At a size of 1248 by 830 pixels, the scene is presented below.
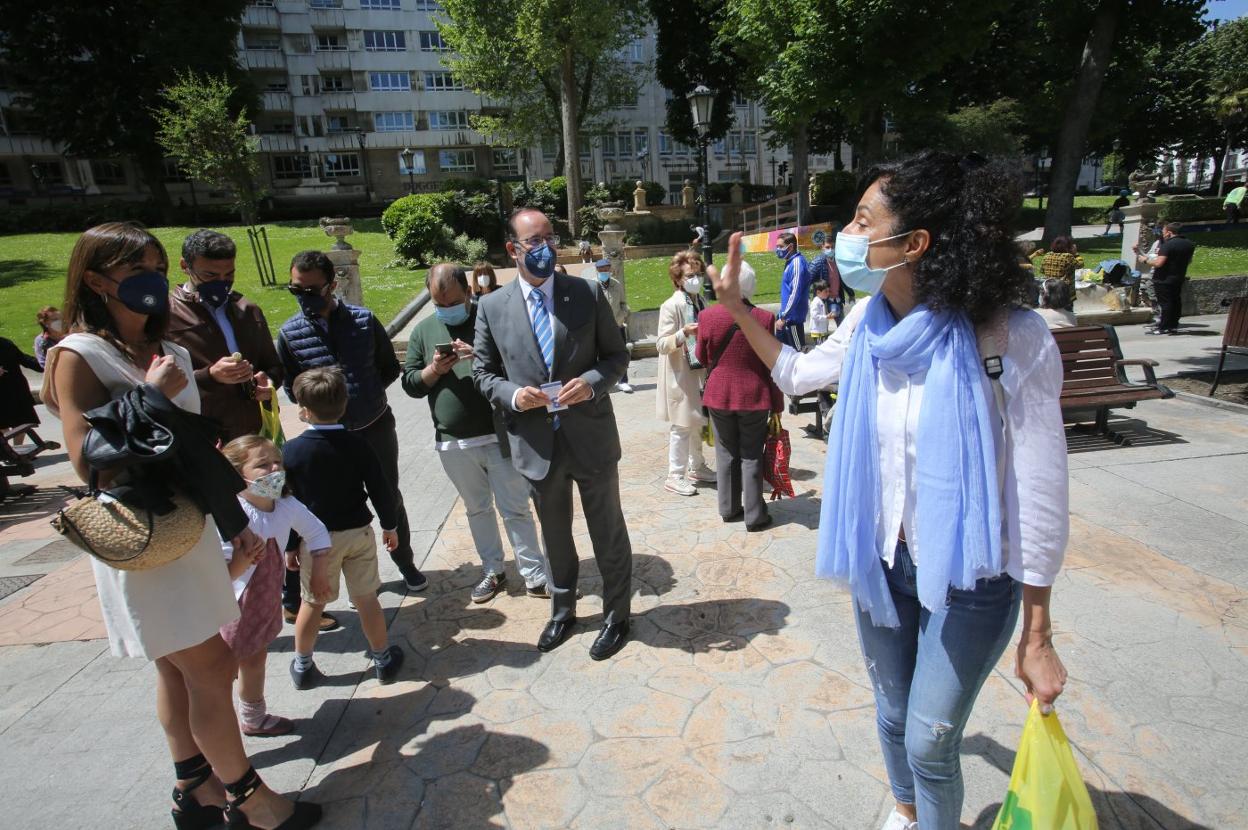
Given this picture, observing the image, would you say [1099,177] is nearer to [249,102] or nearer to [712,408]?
[249,102]

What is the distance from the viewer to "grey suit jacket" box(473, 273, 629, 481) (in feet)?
10.9

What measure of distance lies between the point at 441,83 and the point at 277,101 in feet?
39.0

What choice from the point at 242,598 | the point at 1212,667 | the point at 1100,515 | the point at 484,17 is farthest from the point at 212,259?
the point at 484,17

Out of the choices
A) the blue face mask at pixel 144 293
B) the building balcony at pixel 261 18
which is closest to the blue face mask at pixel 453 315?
the blue face mask at pixel 144 293

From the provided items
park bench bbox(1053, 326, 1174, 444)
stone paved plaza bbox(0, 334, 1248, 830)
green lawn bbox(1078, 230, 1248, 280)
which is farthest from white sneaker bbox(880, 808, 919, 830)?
green lawn bbox(1078, 230, 1248, 280)

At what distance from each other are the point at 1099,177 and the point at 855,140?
40154mm

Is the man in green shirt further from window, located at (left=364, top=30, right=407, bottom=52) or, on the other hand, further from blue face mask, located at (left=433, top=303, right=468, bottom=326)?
window, located at (left=364, top=30, right=407, bottom=52)

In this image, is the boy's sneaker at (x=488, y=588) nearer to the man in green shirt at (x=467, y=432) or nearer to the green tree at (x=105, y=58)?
the man in green shirt at (x=467, y=432)

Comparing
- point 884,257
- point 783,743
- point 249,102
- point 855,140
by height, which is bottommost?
point 783,743

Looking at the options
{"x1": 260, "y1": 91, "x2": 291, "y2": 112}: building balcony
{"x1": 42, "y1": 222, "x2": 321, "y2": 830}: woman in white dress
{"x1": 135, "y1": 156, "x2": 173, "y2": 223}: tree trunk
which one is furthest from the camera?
{"x1": 260, "y1": 91, "x2": 291, "y2": 112}: building balcony

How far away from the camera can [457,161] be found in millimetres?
52625

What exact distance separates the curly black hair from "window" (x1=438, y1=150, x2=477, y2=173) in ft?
183

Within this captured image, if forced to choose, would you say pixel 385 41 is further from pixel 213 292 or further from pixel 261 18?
pixel 213 292

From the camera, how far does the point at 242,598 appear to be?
2.81m
